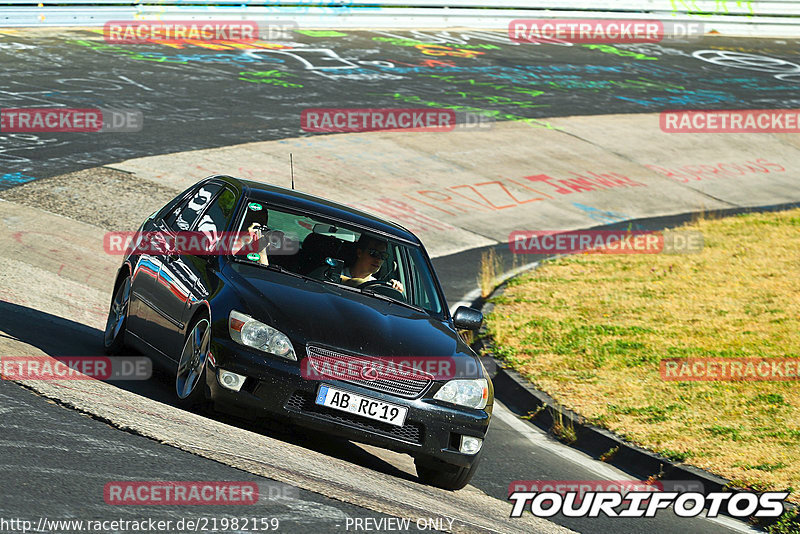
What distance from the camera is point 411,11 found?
105ft

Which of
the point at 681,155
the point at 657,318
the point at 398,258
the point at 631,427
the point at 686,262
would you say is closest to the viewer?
the point at 398,258

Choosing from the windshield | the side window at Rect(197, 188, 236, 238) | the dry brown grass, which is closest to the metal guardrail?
the dry brown grass

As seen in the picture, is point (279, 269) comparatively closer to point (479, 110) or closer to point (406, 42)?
point (479, 110)

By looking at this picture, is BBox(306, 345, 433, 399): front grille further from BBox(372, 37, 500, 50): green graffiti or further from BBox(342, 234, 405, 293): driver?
BBox(372, 37, 500, 50): green graffiti

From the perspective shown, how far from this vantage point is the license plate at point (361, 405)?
6.20 m

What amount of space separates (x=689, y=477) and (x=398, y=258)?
8.95ft

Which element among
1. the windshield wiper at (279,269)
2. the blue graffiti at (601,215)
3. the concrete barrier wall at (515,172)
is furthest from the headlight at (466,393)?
the blue graffiti at (601,215)

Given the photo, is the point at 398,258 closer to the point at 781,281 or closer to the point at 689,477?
the point at 689,477

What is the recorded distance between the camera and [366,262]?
300 inches

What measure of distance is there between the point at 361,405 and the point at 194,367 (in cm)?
113

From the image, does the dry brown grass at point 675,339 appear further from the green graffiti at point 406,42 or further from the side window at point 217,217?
the green graffiti at point 406,42

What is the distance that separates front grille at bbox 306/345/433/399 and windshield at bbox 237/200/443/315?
1.09 m

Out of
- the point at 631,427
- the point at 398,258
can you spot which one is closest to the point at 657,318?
the point at 631,427

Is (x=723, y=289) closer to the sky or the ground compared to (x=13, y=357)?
closer to the ground
